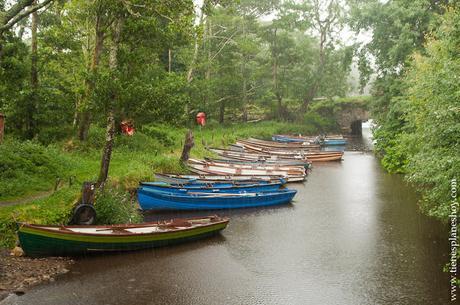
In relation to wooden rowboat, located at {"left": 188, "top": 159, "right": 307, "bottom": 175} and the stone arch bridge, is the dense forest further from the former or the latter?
the stone arch bridge

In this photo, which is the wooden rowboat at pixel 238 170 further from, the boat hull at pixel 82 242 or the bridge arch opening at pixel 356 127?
the bridge arch opening at pixel 356 127

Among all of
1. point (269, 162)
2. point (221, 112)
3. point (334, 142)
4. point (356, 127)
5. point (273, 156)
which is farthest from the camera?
point (356, 127)

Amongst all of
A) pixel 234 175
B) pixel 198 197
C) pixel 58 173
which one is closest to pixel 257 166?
pixel 234 175

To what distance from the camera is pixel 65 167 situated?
20.3 meters

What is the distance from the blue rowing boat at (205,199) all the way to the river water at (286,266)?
0.57 m

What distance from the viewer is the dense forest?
15.5 meters

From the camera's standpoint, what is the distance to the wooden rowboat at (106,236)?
44.3 ft

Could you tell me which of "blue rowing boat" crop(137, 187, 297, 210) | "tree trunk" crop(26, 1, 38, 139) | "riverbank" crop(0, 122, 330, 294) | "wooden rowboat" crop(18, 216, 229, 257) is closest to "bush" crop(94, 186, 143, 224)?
"riverbank" crop(0, 122, 330, 294)

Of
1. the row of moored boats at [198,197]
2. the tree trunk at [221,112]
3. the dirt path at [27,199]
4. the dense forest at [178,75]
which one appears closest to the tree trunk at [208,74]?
the dense forest at [178,75]

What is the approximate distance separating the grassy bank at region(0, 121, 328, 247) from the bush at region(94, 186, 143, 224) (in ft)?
3.49

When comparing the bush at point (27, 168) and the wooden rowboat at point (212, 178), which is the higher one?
the bush at point (27, 168)

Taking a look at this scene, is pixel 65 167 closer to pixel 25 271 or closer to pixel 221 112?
pixel 25 271

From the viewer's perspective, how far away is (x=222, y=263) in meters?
14.8

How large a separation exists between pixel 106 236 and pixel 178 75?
45.3 feet
